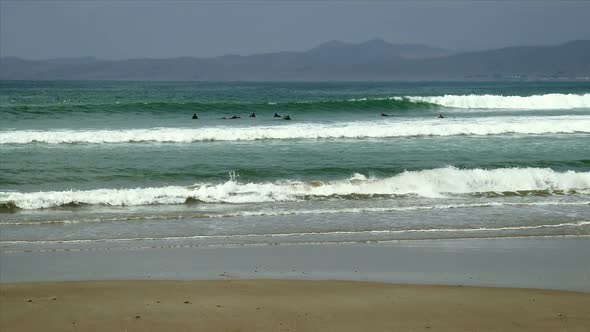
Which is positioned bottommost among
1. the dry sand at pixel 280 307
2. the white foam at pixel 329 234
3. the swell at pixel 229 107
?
the white foam at pixel 329 234

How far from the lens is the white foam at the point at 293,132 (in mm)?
24562

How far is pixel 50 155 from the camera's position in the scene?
20.6 meters

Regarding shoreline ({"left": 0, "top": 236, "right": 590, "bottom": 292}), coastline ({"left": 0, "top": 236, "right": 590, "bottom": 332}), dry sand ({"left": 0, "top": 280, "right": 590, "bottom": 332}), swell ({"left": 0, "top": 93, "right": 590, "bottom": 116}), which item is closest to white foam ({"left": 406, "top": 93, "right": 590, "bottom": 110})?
swell ({"left": 0, "top": 93, "right": 590, "bottom": 116})

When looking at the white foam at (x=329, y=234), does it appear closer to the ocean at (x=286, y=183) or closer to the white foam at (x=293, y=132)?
the ocean at (x=286, y=183)

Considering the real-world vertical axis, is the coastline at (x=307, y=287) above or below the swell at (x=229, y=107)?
below

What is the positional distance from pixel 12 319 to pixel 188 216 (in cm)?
571

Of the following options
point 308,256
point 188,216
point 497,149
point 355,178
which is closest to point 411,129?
point 497,149

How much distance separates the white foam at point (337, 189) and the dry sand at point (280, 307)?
5670mm

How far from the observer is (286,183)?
50.9ft

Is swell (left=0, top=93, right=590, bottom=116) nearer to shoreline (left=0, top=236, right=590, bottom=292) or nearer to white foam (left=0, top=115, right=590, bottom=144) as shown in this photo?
white foam (left=0, top=115, right=590, bottom=144)

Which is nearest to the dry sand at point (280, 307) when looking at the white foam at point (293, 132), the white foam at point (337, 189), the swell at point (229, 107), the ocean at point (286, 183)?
the ocean at point (286, 183)

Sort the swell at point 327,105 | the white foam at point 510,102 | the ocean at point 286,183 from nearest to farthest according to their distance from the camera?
1. the ocean at point 286,183
2. the swell at point 327,105
3. the white foam at point 510,102

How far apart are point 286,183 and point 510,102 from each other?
34.0 meters

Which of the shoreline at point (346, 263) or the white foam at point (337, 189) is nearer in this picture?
the shoreline at point (346, 263)
